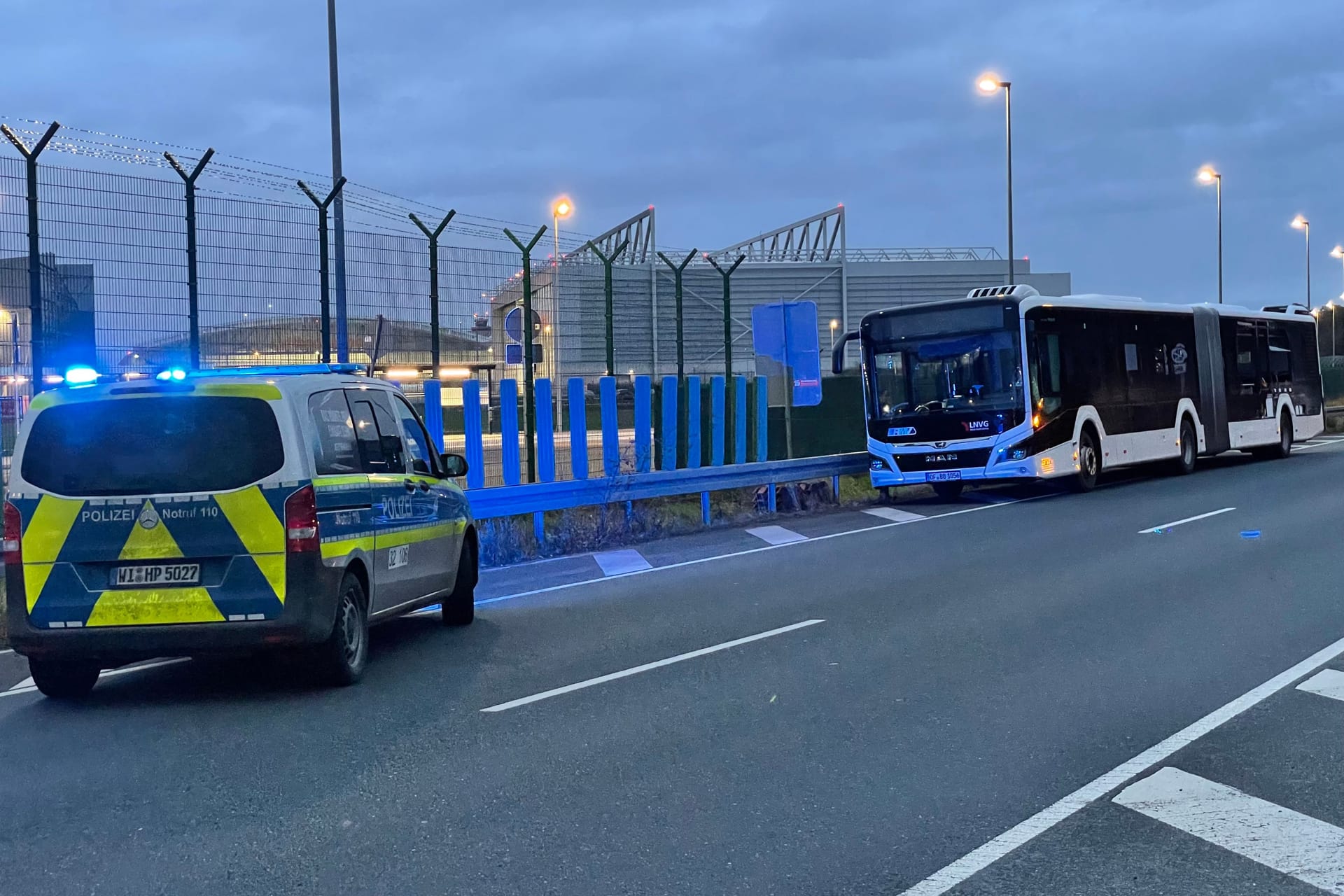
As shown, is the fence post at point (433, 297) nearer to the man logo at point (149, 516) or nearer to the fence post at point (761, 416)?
the fence post at point (761, 416)

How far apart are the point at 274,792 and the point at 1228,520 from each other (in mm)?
13418

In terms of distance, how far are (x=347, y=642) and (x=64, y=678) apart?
1.60 metres

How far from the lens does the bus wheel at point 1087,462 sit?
21.4 m

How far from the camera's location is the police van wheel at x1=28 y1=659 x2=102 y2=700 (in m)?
7.82

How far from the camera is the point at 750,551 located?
49.5 feet

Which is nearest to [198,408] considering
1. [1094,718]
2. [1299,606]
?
[1094,718]

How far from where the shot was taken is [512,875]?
471cm

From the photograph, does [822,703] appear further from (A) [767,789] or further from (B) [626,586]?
(B) [626,586]

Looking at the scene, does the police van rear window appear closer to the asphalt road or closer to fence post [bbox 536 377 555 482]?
the asphalt road

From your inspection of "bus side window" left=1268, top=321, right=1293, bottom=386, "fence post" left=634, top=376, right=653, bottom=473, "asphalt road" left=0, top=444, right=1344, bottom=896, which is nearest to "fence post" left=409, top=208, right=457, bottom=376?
"fence post" left=634, top=376, right=653, bottom=473

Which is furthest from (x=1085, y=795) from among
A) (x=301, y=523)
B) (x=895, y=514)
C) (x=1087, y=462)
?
(x=1087, y=462)

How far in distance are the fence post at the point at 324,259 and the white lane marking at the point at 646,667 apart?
7.14 m

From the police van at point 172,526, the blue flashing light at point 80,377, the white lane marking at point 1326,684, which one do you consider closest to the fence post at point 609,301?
the blue flashing light at point 80,377

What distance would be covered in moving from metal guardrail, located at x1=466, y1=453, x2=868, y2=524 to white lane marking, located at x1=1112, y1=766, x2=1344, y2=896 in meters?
9.68
